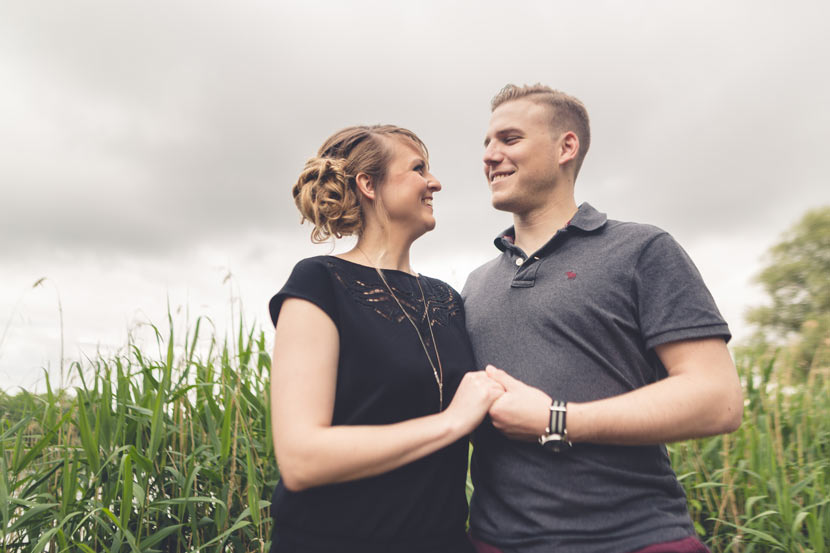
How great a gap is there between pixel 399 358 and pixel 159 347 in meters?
1.87

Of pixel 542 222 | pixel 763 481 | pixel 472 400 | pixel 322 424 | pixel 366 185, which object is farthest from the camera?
pixel 763 481

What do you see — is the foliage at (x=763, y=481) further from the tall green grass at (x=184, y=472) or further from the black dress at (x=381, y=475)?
the black dress at (x=381, y=475)

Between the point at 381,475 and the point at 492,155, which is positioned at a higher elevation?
the point at 492,155

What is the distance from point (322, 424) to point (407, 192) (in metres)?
0.92

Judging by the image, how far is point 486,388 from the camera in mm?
1642

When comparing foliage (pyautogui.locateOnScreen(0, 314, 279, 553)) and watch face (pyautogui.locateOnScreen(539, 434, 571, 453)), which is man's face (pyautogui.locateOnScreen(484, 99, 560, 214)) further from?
foliage (pyautogui.locateOnScreen(0, 314, 279, 553))

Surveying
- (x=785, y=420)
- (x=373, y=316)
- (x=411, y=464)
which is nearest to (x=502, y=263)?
(x=373, y=316)

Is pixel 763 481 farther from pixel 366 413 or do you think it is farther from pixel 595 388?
pixel 366 413

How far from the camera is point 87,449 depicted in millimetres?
2373

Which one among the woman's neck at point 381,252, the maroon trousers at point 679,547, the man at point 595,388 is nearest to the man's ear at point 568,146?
the man at point 595,388

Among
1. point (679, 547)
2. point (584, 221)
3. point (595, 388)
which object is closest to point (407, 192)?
point (584, 221)

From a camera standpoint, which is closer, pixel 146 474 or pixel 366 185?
pixel 366 185

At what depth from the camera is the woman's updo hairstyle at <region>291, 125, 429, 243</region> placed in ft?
6.65

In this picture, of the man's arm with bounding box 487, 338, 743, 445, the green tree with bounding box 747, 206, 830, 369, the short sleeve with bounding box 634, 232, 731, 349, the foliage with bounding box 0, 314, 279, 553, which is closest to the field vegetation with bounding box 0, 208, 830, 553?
the foliage with bounding box 0, 314, 279, 553
